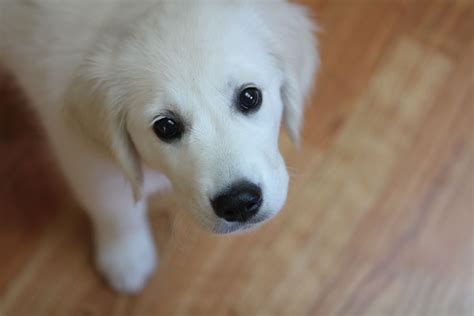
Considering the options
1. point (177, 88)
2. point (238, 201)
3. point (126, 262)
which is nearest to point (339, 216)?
point (126, 262)

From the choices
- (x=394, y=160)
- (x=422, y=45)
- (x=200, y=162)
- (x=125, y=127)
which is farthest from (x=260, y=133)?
(x=422, y=45)

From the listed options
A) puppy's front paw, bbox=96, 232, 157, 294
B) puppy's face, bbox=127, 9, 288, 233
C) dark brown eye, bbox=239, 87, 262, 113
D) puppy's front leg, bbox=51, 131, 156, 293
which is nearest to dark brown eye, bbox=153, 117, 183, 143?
puppy's face, bbox=127, 9, 288, 233

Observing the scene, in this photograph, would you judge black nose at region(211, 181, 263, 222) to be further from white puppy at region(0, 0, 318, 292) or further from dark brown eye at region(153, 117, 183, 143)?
dark brown eye at region(153, 117, 183, 143)

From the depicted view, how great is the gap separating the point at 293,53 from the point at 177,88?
0.29 meters

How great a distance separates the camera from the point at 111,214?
1.54m

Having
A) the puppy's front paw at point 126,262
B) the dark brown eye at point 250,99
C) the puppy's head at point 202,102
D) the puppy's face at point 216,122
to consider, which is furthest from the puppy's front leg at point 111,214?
the dark brown eye at point 250,99

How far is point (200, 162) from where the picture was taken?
1117mm

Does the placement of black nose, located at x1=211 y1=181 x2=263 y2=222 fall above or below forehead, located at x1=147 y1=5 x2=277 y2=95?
below


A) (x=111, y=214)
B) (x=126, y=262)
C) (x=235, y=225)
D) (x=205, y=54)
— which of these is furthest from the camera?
(x=126, y=262)

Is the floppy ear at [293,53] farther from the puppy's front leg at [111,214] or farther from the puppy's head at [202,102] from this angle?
the puppy's front leg at [111,214]

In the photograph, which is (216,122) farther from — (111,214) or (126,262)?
(126,262)

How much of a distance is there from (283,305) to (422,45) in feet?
2.88

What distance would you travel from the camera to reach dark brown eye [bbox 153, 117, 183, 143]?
1.14 metres

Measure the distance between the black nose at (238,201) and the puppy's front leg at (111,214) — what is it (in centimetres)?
33
